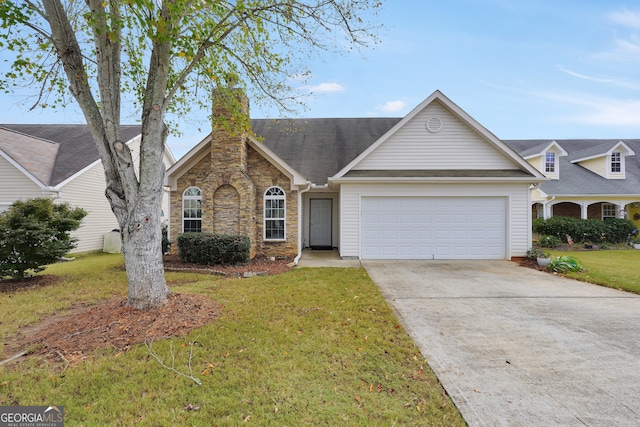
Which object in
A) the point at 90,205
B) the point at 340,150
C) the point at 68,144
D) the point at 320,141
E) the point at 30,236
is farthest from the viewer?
the point at 68,144

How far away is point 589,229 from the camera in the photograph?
48.4 ft

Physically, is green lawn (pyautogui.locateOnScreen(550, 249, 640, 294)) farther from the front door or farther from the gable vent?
the front door

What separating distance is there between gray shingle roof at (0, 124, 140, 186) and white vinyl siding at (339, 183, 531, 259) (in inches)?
396

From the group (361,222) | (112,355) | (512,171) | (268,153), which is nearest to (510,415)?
(112,355)

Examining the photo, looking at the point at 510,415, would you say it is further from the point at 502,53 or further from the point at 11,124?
the point at 11,124

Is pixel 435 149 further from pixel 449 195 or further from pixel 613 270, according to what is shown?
pixel 613 270

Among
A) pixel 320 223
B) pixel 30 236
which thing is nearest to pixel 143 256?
pixel 30 236

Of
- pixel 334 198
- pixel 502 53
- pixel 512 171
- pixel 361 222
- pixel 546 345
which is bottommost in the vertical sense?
pixel 546 345

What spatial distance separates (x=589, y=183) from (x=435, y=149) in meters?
12.9

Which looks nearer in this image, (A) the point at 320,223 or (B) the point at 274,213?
(B) the point at 274,213

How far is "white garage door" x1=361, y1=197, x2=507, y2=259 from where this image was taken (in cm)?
1088

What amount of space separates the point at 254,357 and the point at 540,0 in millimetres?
12421

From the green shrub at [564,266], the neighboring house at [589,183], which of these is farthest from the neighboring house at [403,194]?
the neighboring house at [589,183]

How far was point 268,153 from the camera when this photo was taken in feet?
34.5
